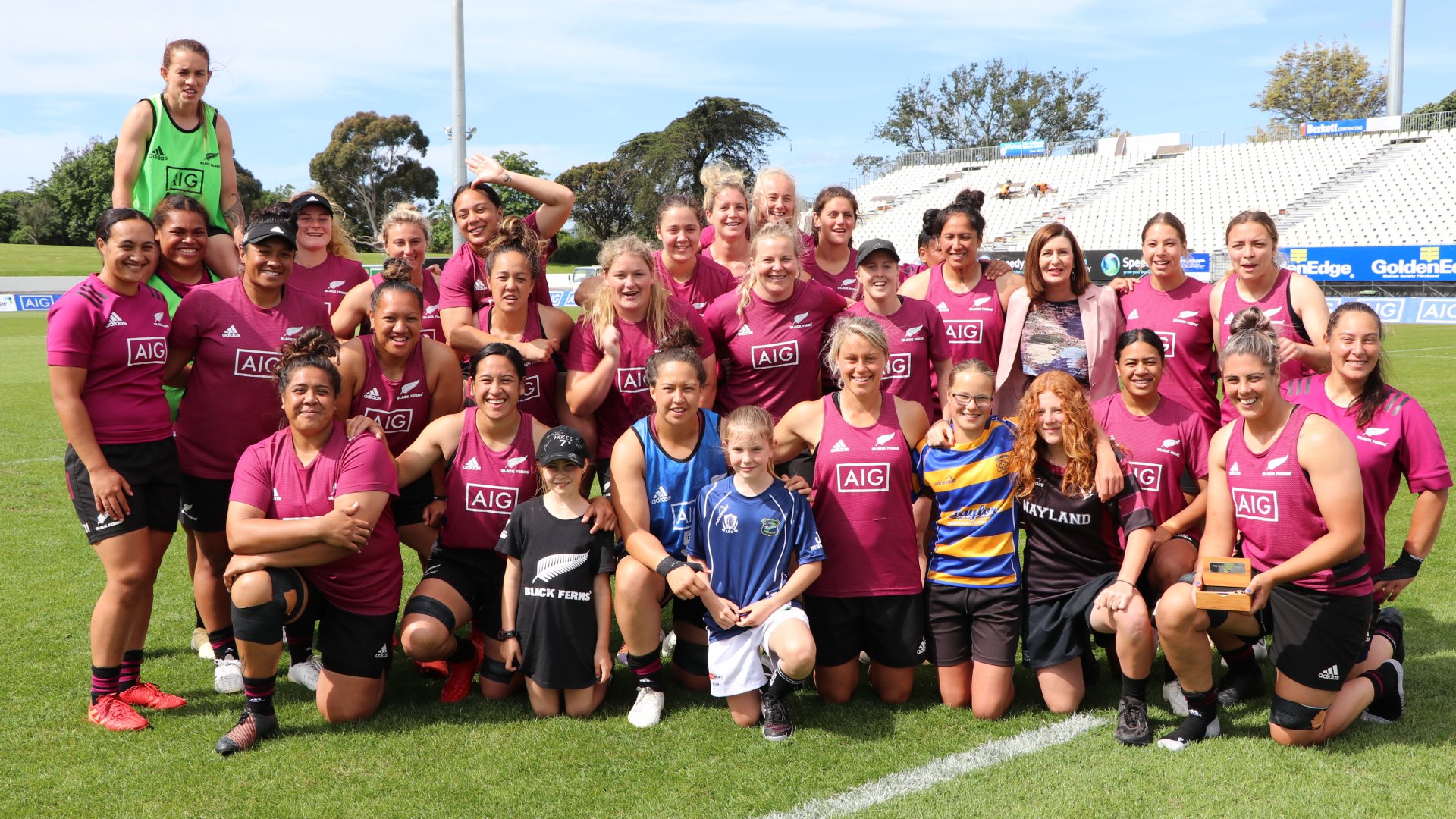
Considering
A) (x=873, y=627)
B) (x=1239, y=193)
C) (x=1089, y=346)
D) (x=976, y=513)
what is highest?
(x=1239, y=193)

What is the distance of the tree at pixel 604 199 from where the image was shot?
54.9m

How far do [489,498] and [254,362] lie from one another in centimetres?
116

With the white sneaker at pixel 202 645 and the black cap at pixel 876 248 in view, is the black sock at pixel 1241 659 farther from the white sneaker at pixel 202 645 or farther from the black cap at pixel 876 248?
the white sneaker at pixel 202 645

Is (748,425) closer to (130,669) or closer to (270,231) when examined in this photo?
(270,231)

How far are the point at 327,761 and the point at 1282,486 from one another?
3578 mm

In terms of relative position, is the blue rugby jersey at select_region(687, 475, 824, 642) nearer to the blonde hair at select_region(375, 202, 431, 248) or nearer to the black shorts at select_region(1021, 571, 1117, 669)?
the black shorts at select_region(1021, 571, 1117, 669)

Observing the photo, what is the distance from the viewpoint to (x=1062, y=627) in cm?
417

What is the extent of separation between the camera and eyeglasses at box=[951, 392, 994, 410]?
421 cm

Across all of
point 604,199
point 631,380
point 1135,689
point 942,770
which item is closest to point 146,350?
point 631,380

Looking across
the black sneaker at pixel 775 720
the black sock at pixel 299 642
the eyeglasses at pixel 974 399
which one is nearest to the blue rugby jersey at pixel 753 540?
the black sneaker at pixel 775 720

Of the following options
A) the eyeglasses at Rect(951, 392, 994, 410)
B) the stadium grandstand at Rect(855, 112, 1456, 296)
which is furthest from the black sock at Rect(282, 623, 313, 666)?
the stadium grandstand at Rect(855, 112, 1456, 296)

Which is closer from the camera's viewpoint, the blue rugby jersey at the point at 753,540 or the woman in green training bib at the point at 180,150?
the blue rugby jersey at the point at 753,540

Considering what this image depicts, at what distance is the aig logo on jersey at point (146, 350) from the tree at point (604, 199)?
5087 cm

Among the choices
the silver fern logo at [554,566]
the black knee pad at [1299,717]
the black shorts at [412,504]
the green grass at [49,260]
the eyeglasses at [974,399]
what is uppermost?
the green grass at [49,260]
